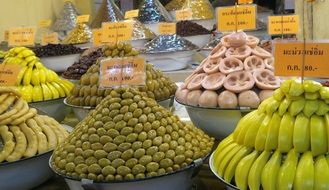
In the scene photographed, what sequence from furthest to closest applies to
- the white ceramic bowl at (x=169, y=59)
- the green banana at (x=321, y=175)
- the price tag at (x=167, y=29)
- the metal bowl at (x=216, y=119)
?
1. the price tag at (x=167, y=29)
2. the white ceramic bowl at (x=169, y=59)
3. the metal bowl at (x=216, y=119)
4. the green banana at (x=321, y=175)

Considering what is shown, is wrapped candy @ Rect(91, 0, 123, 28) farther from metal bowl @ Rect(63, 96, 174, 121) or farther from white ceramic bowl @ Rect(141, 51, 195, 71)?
metal bowl @ Rect(63, 96, 174, 121)

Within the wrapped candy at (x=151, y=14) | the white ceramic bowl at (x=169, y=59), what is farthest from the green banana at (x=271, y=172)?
the wrapped candy at (x=151, y=14)

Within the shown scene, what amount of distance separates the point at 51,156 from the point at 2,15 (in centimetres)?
275

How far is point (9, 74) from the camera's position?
1.53 m

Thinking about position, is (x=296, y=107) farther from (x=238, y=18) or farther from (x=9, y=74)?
(x=9, y=74)

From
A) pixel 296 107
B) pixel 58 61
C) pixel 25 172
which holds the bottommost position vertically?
pixel 25 172

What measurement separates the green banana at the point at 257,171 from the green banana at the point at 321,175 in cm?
10

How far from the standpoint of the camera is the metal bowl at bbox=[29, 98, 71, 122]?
1.62 meters

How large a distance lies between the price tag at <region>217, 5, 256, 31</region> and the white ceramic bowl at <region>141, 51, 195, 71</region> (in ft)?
2.37

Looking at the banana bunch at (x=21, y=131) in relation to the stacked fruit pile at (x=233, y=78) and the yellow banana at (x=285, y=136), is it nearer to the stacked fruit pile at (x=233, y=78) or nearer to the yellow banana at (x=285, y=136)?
the stacked fruit pile at (x=233, y=78)

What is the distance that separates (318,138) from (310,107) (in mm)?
62

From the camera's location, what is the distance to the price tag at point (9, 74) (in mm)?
1524

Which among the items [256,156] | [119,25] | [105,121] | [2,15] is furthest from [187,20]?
[256,156]

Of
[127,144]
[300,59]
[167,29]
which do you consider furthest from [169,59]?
[300,59]
